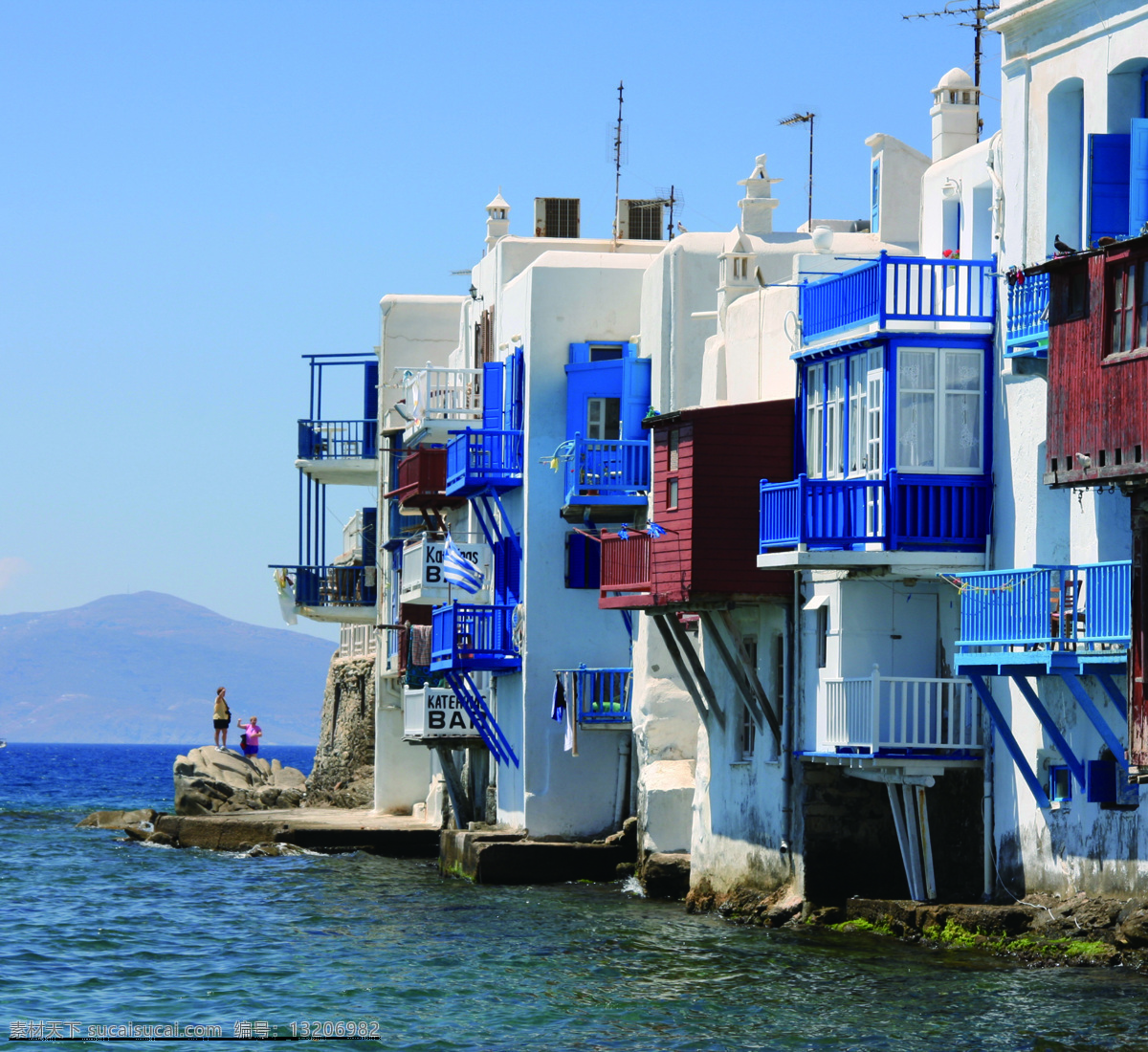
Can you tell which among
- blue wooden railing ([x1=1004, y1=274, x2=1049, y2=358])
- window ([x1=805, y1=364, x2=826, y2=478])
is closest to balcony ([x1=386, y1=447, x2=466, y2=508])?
window ([x1=805, y1=364, x2=826, y2=478])

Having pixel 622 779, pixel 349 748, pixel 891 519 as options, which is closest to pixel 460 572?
pixel 622 779

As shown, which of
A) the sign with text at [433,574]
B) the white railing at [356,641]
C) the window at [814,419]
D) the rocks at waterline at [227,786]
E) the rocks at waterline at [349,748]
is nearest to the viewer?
the window at [814,419]

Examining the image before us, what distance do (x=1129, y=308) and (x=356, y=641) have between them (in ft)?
151

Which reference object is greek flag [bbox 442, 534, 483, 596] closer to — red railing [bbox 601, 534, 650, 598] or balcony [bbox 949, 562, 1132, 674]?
red railing [bbox 601, 534, 650, 598]

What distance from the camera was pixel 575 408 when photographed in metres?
42.9

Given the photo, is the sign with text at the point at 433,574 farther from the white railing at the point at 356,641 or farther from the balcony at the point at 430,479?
the white railing at the point at 356,641

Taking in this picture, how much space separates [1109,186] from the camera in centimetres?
2636

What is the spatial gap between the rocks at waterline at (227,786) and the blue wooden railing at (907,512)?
30629 mm

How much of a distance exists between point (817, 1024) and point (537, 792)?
61.5ft

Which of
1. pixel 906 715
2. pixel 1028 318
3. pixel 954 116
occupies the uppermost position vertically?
pixel 954 116

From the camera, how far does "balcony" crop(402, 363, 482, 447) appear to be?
47.9 m

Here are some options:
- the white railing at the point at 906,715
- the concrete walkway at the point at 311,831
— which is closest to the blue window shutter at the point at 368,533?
the concrete walkway at the point at 311,831

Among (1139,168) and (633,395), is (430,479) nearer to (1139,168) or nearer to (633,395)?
(633,395)

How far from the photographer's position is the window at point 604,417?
140ft
